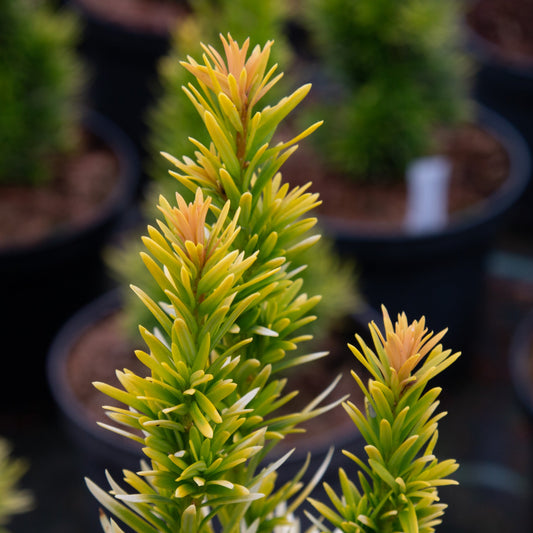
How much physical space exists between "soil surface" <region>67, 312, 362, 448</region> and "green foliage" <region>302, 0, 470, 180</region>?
544mm

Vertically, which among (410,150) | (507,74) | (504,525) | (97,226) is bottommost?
(504,525)

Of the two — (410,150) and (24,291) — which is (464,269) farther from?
(24,291)

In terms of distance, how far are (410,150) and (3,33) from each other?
995 millimetres

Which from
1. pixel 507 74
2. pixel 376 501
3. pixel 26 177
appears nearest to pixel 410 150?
pixel 507 74

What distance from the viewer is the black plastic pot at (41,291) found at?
1888 millimetres

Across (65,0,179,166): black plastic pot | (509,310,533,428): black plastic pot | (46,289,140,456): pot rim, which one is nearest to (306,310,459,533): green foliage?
(46,289,140,456): pot rim

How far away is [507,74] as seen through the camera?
7.92 ft

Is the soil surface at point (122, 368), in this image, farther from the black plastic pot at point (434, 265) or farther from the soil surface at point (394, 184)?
the soil surface at point (394, 184)

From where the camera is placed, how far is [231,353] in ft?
1.41

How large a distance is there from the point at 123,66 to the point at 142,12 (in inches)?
8.8

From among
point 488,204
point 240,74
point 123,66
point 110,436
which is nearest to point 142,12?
point 123,66

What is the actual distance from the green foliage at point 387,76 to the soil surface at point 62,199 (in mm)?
581

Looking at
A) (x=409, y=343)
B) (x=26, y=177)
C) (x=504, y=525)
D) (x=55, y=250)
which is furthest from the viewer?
(x=26, y=177)

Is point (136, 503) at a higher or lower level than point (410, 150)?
lower
